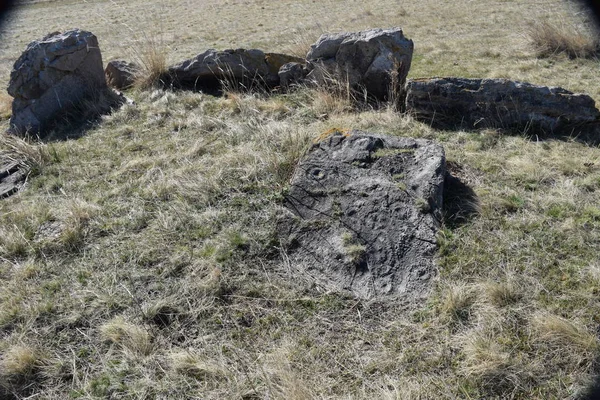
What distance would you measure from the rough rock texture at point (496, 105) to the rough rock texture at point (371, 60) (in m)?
0.56

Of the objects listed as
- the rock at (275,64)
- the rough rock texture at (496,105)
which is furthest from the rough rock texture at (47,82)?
the rough rock texture at (496,105)

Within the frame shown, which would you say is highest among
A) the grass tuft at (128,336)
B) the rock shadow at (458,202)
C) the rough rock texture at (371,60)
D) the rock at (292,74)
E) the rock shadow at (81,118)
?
the rough rock texture at (371,60)

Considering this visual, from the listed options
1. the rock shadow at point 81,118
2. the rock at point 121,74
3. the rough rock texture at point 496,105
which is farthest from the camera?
the rock at point 121,74

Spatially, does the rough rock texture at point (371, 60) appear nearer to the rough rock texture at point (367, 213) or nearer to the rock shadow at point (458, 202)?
the rough rock texture at point (367, 213)

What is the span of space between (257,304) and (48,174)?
3154 millimetres

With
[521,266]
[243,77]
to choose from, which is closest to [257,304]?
[521,266]

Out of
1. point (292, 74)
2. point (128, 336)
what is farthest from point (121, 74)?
point (128, 336)

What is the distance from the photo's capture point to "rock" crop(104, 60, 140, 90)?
7699 millimetres

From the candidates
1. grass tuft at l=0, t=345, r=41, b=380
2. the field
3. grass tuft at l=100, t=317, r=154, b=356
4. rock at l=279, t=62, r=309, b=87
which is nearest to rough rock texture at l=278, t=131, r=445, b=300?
the field

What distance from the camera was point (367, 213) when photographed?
146 inches

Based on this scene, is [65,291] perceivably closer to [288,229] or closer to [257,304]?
[257,304]

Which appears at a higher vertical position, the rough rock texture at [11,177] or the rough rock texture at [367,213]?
the rough rock texture at [367,213]

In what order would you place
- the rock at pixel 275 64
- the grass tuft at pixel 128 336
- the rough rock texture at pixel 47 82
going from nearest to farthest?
1. the grass tuft at pixel 128 336
2. the rough rock texture at pixel 47 82
3. the rock at pixel 275 64

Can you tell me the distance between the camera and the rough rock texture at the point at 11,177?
191 inches
